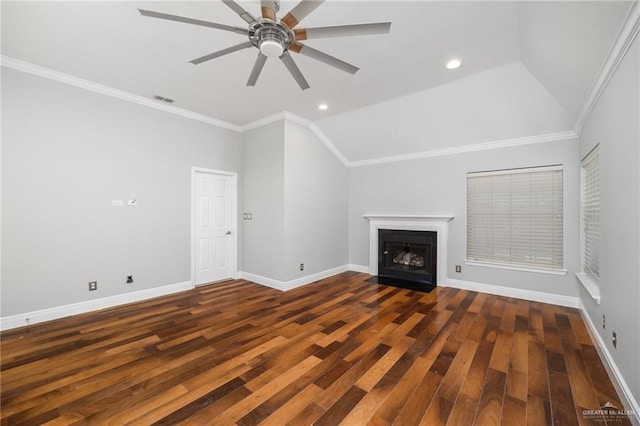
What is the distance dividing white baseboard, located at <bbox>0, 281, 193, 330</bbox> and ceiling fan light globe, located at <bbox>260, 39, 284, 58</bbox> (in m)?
3.87

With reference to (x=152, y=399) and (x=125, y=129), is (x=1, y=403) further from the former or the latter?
(x=125, y=129)

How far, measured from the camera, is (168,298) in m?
4.02

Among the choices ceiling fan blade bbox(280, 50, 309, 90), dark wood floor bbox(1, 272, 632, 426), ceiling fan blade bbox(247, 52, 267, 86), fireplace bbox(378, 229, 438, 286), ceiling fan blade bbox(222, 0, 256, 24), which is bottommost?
dark wood floor bbox(1, 272, 632, 426)

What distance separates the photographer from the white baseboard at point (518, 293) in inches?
142

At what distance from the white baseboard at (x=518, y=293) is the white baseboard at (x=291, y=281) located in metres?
2.17

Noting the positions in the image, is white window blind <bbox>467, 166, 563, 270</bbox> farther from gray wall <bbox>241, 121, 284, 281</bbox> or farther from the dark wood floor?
gray wall <bbox>241, 121, 284, 281</bbox>

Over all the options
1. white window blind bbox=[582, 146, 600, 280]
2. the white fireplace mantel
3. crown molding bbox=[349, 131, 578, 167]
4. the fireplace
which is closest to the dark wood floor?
white window blind bbox=[582, 146, 600, 280]

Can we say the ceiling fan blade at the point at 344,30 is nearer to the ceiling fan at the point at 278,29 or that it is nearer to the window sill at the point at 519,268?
the ceiling fan at the point at 278,29

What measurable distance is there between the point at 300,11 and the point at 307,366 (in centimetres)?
267

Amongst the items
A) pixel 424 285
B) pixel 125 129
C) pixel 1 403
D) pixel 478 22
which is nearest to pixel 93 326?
pixel 1 403

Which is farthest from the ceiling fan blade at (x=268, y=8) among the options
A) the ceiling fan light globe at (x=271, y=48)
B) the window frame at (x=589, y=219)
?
the window frame at (x=589, y=219)

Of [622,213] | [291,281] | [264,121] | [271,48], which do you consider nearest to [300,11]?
[271,48]

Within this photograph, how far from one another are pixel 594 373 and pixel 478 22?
3.13 metres

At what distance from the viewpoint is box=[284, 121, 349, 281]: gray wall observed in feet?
15.0
